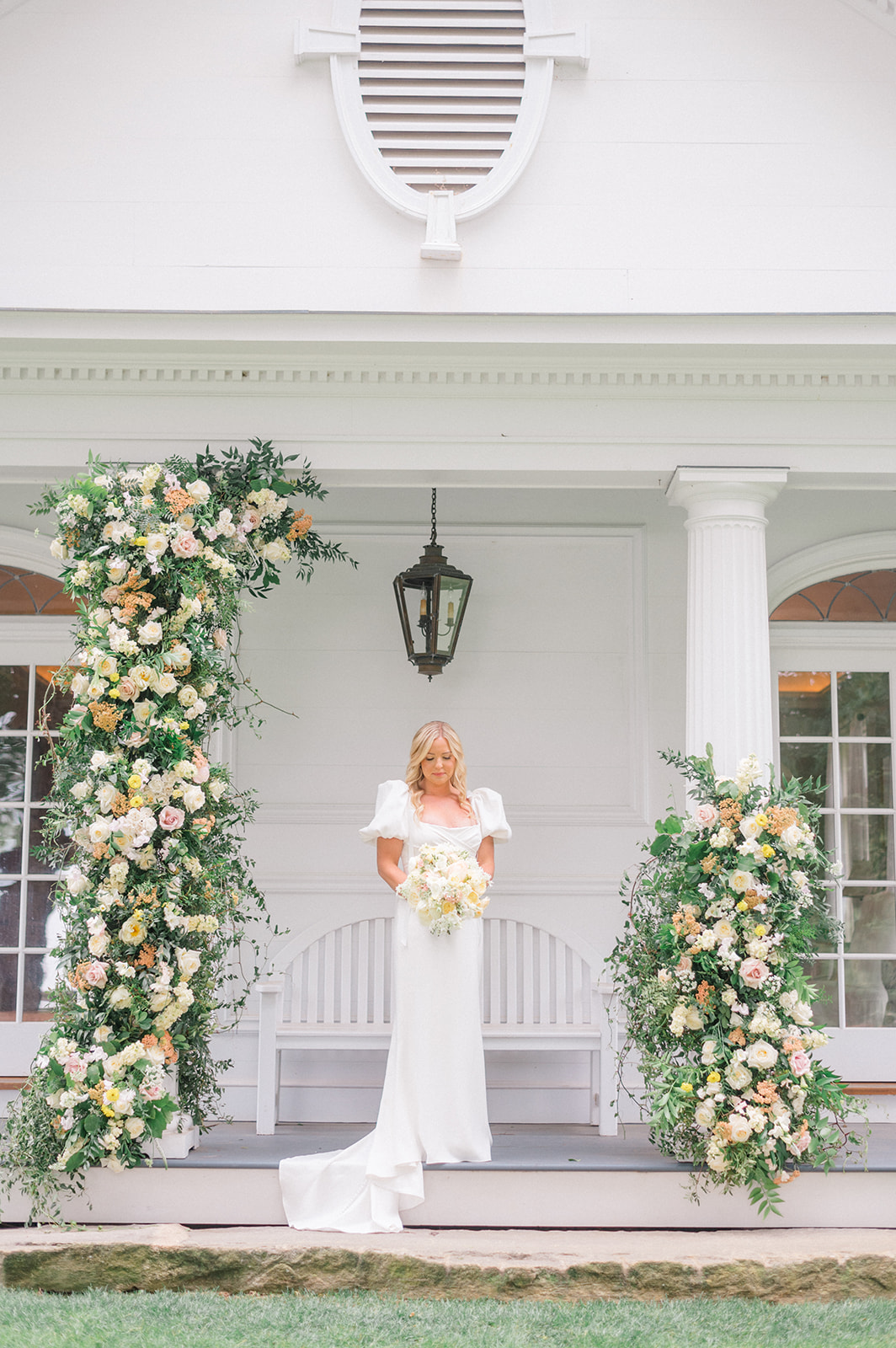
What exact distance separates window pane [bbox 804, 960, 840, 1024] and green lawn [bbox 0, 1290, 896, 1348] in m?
2.36

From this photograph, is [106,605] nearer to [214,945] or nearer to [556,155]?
[214,945]

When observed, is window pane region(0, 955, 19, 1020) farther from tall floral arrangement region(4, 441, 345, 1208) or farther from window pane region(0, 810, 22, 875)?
Result: tall floral arrangement region(4, 441, 345, 1208)

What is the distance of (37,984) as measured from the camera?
20.9 feet

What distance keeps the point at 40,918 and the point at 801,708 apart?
4301 millimetres

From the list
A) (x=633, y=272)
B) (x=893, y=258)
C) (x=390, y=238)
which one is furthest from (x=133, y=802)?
(x=893, y=258)

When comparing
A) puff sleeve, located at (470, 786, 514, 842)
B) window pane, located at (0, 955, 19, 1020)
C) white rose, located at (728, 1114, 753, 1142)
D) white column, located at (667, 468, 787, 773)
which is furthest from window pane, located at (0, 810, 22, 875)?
white rose, located at (728, 1114, 753, 1142)

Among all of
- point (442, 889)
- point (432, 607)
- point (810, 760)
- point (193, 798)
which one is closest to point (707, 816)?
point (442, 889)

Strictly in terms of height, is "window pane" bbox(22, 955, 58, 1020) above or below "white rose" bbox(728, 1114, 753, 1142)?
above

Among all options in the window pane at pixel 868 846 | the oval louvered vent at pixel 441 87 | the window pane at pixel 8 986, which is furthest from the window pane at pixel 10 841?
the window pane at pixel 868 846

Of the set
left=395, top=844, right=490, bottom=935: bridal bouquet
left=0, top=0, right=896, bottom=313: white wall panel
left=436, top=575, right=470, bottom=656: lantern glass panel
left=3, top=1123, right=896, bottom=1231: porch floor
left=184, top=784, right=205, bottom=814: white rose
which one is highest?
left=0, top=0, right=896, bottom=313: white wall panel

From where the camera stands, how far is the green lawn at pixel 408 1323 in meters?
3.77

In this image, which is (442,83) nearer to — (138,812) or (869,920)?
(138,812)

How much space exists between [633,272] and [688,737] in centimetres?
212

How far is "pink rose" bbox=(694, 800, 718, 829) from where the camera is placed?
15.4 feet
